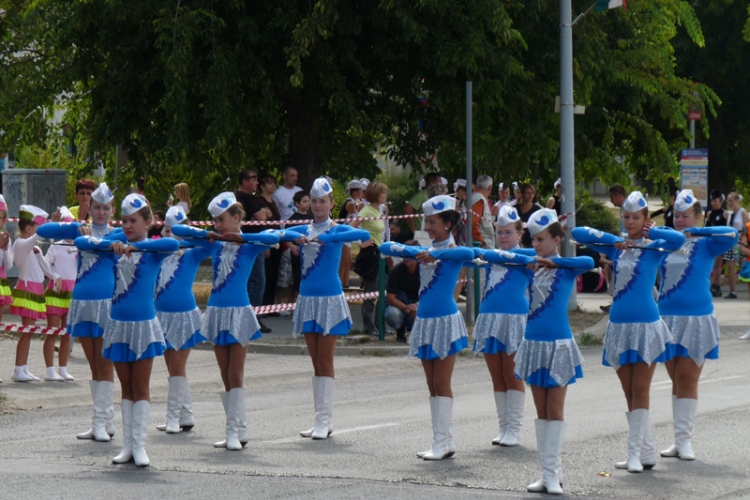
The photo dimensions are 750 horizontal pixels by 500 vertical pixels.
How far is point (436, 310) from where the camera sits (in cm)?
897

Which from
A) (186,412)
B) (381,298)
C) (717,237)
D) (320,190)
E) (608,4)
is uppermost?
(608,4)

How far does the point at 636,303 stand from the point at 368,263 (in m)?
8.08

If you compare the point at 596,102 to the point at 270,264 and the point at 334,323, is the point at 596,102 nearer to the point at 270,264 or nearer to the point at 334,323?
the point at 270,264

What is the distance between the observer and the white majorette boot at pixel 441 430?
8.70m

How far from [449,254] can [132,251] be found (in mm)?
2252

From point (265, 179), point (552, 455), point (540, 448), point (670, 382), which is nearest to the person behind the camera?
point (552, 455)

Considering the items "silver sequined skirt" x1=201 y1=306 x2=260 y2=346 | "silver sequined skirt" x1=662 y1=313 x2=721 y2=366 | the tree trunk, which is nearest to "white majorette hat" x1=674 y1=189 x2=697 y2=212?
"silver sequined skirt" x1=662 y1=313 x2=721 y2=366

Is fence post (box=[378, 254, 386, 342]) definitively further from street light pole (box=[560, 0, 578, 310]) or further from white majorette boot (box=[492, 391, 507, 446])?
white majorette boot (box=[492, 391, 507, 446])

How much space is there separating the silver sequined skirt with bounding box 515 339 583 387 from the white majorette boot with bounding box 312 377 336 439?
225cm

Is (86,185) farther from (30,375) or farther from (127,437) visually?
(127,437)

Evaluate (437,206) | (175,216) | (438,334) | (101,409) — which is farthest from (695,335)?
(101,409)

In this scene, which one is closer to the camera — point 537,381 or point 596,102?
point 537,381

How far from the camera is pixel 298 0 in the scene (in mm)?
18969

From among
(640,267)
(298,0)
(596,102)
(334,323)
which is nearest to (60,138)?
(298,0)
